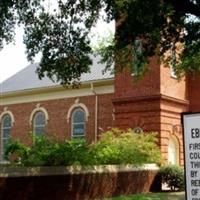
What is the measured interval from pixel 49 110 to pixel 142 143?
1575cm

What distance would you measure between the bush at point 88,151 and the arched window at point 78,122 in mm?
9744

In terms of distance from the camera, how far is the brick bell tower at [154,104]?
2594 centimetres

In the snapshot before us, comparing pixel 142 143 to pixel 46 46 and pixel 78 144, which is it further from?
pixel 46 46

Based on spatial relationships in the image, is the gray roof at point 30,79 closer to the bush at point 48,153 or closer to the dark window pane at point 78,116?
the dark window pane at point 78,116

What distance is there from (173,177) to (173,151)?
5536 millimetres

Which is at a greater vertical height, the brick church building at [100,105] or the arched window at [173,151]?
the brick church building at [100,105]

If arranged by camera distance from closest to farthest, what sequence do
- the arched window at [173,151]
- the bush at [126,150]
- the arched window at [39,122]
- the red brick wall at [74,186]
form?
the red brick wall at [74,186] < the bush at [126,150] < the arched window at [173,151] < the arched window at [39,122]

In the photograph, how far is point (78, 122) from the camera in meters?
35.0

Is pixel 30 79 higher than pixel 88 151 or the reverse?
higher

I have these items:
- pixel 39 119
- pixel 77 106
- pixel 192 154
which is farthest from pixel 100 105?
pixel 192 154

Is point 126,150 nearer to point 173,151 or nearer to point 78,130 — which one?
point 173,151

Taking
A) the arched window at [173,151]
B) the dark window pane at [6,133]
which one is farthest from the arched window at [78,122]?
the arched window at [173,151]

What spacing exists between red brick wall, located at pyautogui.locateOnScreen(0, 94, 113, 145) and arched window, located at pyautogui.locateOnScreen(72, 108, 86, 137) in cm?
44

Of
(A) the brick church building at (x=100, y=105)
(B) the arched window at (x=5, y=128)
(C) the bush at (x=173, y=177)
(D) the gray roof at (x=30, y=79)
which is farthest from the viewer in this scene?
(B) the arched window at (x=5, y=128)
